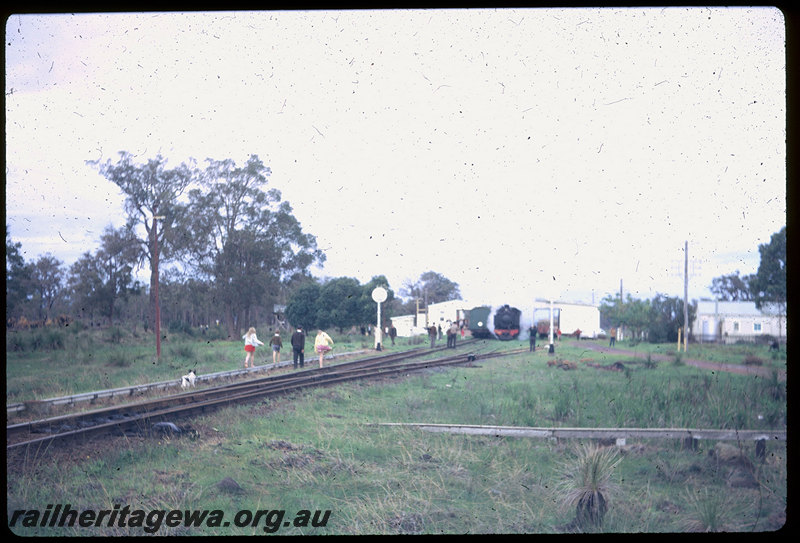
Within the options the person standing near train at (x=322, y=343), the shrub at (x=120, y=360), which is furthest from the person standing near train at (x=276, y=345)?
the shrub at (x=120, y=360)

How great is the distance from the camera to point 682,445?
238 inches

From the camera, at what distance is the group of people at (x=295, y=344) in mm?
6944

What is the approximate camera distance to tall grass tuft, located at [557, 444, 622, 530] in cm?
480

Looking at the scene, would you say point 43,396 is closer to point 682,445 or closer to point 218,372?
point 218,372

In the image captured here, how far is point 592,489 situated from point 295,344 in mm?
4401

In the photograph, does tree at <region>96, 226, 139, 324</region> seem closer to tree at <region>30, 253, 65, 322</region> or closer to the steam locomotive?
tree at <region>30, 253, 65, 322</region>

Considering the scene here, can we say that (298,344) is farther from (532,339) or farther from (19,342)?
(532,339)

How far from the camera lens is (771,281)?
4.83 metres

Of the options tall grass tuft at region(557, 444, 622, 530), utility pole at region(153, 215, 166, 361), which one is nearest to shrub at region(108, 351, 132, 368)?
utility pole at region(153, 215, 166, 361)

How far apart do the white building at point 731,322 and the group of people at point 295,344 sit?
430 centimetres

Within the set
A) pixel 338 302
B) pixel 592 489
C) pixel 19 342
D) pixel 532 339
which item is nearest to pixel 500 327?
pixel 532 339

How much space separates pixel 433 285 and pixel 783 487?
411 cm

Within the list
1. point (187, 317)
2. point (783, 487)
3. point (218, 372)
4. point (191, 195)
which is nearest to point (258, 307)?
point (187, 317)

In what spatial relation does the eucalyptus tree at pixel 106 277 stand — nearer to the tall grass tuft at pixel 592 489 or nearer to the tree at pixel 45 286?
the tree at pixel 45 286
